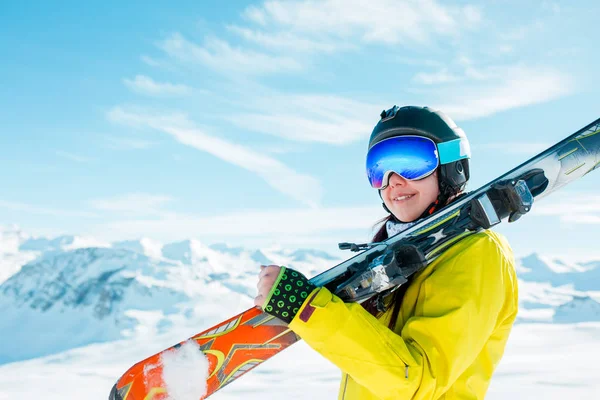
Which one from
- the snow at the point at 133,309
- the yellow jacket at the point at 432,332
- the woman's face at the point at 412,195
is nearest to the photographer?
the yellow jacket at the point at 432,332

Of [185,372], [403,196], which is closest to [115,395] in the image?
[185,372]

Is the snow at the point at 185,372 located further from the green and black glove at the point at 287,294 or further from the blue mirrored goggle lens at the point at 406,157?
the blue mirrored goggle lens at the point at 406,157

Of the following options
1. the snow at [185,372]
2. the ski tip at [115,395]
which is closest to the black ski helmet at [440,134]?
the snow at [185,372]

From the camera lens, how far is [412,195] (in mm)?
2420

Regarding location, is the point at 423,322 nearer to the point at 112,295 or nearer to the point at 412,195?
the point at 412,195

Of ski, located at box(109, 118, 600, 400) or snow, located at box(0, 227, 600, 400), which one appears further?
snow, located at box(0, 227, 600, 400)

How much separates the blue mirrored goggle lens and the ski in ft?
0.76

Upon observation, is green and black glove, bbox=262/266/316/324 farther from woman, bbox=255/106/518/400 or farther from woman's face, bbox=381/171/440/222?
woman's face, bbox=381/171/440/222

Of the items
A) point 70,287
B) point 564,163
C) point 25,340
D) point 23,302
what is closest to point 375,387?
point 564,163

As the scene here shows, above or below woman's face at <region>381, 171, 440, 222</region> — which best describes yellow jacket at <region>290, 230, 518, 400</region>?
below

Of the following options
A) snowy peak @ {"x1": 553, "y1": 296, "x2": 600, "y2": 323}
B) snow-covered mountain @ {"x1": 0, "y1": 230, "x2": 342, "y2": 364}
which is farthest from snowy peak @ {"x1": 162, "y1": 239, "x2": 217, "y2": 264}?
snowy peak @ {"x1": 553, "y1": 296, "x2": 600, "y2": 323}

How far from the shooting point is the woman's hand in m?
2.04

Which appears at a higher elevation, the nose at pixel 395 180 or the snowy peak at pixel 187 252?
the snowy peak at pixel 187 252

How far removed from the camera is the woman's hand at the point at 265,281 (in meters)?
2.04
